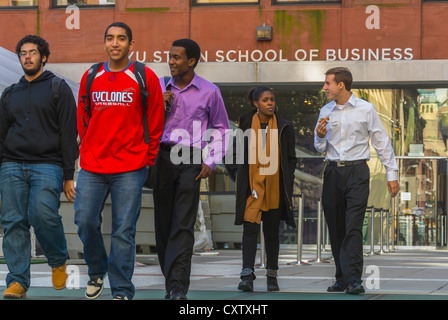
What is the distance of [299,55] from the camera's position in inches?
778

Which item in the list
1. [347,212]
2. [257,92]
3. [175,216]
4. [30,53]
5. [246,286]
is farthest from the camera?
[257,92]

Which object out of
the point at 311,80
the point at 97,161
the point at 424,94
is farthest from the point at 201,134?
the point at 424,94

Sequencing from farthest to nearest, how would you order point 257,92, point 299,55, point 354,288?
point 299,55, point 257,92, point 354,288

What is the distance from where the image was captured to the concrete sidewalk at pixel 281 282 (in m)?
7.76

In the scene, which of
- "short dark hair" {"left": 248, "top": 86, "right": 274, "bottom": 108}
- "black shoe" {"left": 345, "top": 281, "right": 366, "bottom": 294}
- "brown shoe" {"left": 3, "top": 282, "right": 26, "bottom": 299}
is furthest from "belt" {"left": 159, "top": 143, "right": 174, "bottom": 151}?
"black shoe" {"left": 345, "top": 281, "right": 366, "bottom": 294}

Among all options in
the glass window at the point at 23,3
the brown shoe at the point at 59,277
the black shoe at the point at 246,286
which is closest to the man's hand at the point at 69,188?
the brown shoe at the point at 59,277

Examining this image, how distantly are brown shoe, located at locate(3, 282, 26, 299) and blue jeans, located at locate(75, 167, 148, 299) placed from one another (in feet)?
2.53

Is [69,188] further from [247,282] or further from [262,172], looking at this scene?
[262,172]

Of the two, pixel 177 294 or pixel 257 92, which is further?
pixel 257 92

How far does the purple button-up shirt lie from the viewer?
708 cm

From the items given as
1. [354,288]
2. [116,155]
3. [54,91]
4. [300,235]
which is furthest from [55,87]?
[300,235]

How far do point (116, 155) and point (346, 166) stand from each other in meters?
2.66

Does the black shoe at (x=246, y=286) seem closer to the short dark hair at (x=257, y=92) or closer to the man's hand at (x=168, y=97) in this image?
the short dark hair at (x=257, y=92)

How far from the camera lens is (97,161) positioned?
650 cm
